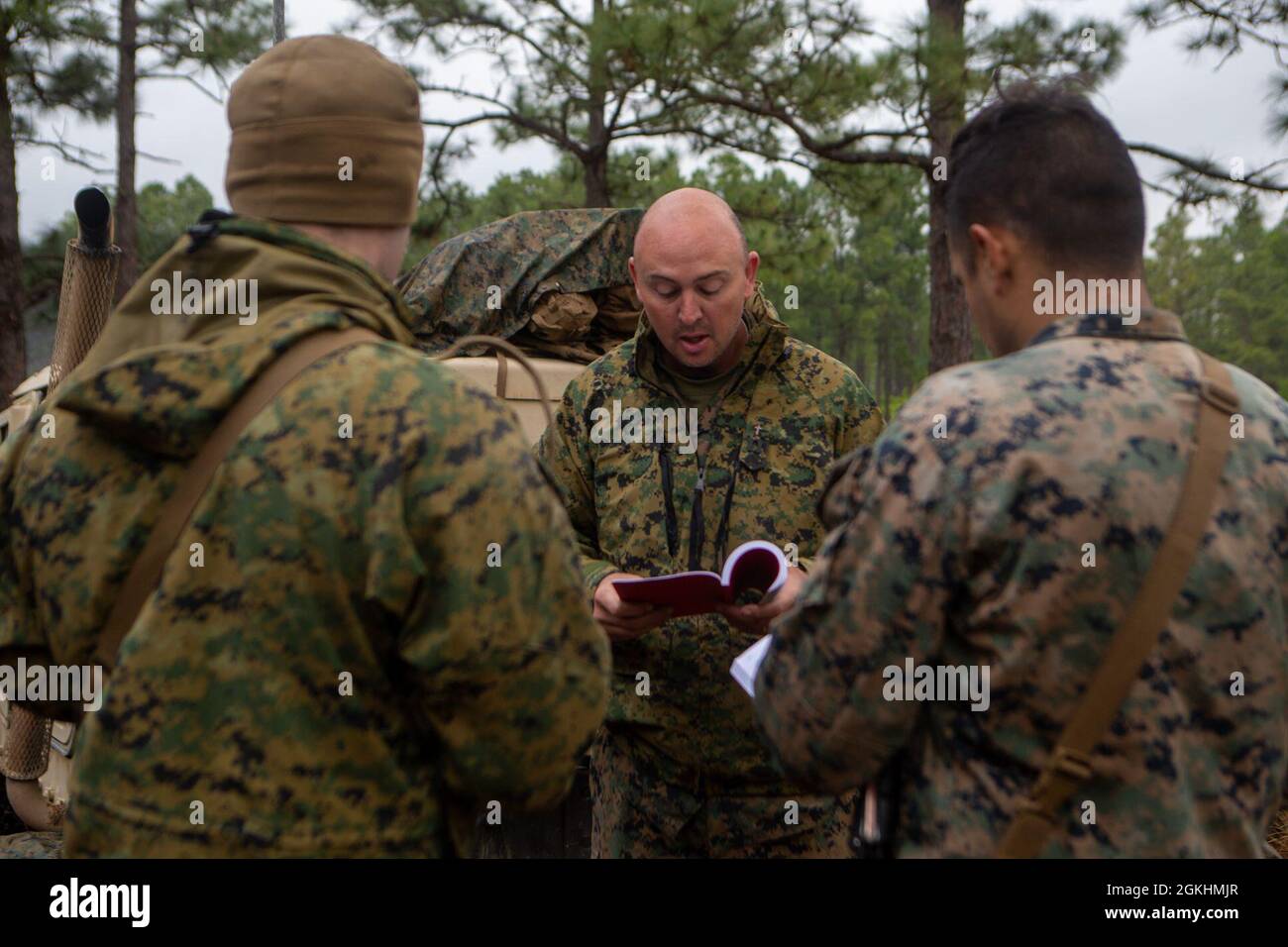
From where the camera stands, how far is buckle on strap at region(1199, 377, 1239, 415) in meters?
1.70

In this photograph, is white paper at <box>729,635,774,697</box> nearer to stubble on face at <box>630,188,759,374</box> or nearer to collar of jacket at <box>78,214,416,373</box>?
collar of jacket at <box>78,214,416,373</box>

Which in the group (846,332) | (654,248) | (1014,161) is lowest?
(1014,161)

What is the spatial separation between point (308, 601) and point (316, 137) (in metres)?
0.71

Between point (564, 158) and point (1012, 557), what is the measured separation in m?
11.2

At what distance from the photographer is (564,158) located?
1230 cm

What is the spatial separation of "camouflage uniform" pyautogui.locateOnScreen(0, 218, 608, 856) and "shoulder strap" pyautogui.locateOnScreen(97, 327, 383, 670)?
0.06 ft

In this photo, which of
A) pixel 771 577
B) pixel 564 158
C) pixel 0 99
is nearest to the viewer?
pixel 771 577

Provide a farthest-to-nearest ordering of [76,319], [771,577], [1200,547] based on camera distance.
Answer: [76,319]
[771,577]
[1200,547]

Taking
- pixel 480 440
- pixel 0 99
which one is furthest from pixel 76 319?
pixel 0 99

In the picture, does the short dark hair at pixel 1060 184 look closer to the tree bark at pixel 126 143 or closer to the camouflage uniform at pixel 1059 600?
the camouflage uniform at pixel 1059 600

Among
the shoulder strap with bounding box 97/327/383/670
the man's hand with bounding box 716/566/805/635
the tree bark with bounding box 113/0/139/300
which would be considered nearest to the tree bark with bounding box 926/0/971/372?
the man's hand with bounding box 716/566/805/635

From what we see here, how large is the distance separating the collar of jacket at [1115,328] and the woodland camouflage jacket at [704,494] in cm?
141

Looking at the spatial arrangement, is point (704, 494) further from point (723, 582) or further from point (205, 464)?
point (205, 464)
